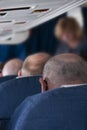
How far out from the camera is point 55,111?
1529 millimetres

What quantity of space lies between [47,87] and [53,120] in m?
0.39

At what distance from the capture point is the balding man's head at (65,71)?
176cm

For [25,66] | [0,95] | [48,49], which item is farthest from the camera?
[48,49]

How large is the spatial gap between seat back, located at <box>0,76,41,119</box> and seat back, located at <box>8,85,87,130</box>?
867mm

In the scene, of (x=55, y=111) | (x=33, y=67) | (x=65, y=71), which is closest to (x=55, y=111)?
(x=55, y=111)

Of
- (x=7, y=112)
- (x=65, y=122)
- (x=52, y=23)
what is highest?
(x=52, y=23)

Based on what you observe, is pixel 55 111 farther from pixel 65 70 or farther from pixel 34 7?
pixel 34 7

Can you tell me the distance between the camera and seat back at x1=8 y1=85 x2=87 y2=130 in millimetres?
1506

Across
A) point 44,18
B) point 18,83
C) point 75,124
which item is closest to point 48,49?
point 44,18

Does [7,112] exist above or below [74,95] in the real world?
below

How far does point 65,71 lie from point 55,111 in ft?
1.05

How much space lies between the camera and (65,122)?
5.04 ft

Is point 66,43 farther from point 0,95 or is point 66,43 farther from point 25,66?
point 0,95

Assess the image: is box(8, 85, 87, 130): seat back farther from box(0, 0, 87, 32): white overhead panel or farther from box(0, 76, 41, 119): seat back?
box(0, 0, 87, 32): white overhead panel
